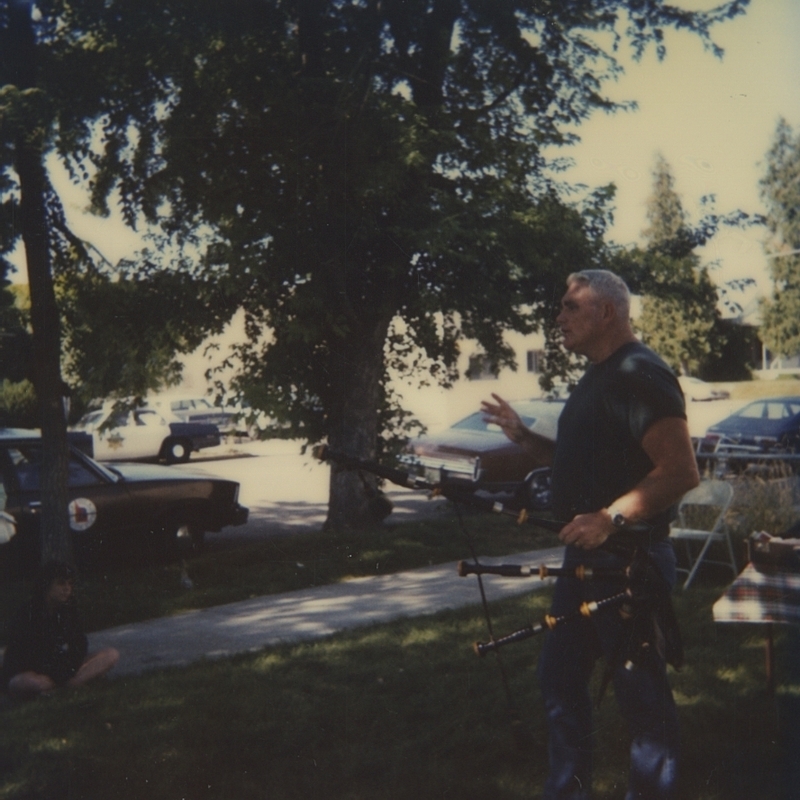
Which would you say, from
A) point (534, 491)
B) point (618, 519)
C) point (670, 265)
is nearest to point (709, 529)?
point (670, 265)

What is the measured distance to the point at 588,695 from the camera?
9.34 ft

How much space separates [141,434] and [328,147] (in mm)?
2642

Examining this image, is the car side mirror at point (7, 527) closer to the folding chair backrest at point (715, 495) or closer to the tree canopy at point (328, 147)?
the tree canopy at point (328, 147)

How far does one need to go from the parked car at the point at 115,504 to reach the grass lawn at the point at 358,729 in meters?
1.69

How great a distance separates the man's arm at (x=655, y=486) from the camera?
240 centimetres

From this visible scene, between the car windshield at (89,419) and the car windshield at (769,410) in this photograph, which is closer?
the car windshield at (89,419)

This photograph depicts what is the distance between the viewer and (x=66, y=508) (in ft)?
19.9

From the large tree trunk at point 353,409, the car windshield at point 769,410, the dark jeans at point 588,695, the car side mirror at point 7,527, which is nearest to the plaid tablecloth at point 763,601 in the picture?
the dark jeans at point 588,695

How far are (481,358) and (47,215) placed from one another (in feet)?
11.0

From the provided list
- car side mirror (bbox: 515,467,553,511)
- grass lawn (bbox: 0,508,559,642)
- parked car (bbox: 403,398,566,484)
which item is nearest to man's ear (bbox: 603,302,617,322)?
grass lawn (bbox: 0,508,559,642)

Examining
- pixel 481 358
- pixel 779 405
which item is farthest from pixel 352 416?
pixel 779 405

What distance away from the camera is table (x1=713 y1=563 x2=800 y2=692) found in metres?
4.02

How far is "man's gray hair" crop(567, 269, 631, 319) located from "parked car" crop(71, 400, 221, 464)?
4205 mm

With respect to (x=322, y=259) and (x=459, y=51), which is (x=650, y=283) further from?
(x=322, y=259)
